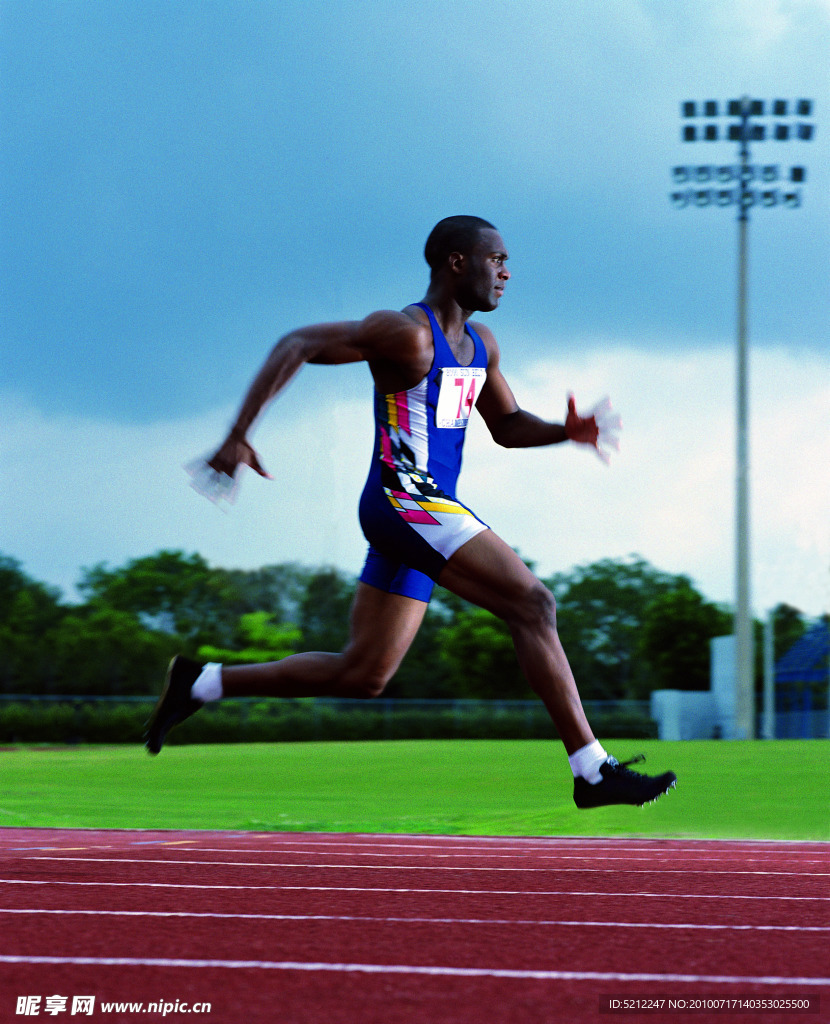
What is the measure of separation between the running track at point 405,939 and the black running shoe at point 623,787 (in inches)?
13.4

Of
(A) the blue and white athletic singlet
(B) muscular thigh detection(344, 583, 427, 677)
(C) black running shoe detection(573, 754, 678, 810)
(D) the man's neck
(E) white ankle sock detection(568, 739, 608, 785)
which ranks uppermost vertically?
(D) the man's neck

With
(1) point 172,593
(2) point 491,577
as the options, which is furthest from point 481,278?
(1) point 172,593

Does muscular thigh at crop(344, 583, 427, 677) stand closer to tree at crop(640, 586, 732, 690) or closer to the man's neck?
the man's neck

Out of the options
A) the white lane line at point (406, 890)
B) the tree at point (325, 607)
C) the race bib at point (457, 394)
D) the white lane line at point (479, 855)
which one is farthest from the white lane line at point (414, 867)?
the tree at point (325, 607)

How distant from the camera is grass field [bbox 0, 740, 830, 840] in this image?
13.9 meters

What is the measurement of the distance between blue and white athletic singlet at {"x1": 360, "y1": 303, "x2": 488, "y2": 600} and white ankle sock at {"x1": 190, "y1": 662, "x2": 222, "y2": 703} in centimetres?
84

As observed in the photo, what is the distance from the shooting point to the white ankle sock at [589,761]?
437 centimetres

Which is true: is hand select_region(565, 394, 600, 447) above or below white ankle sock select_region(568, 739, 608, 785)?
above

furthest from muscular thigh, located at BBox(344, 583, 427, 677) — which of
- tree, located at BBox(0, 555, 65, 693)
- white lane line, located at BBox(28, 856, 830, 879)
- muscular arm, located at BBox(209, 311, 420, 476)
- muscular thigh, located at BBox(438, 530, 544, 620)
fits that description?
tree, located at BBox(0, 555, 65, 693)

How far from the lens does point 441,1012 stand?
104 inches

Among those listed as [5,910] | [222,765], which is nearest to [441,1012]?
[5,910]

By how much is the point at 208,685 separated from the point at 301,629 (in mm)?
51896

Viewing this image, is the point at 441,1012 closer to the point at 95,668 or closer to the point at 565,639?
the point at 95,668

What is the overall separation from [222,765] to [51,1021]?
78.5 feet
